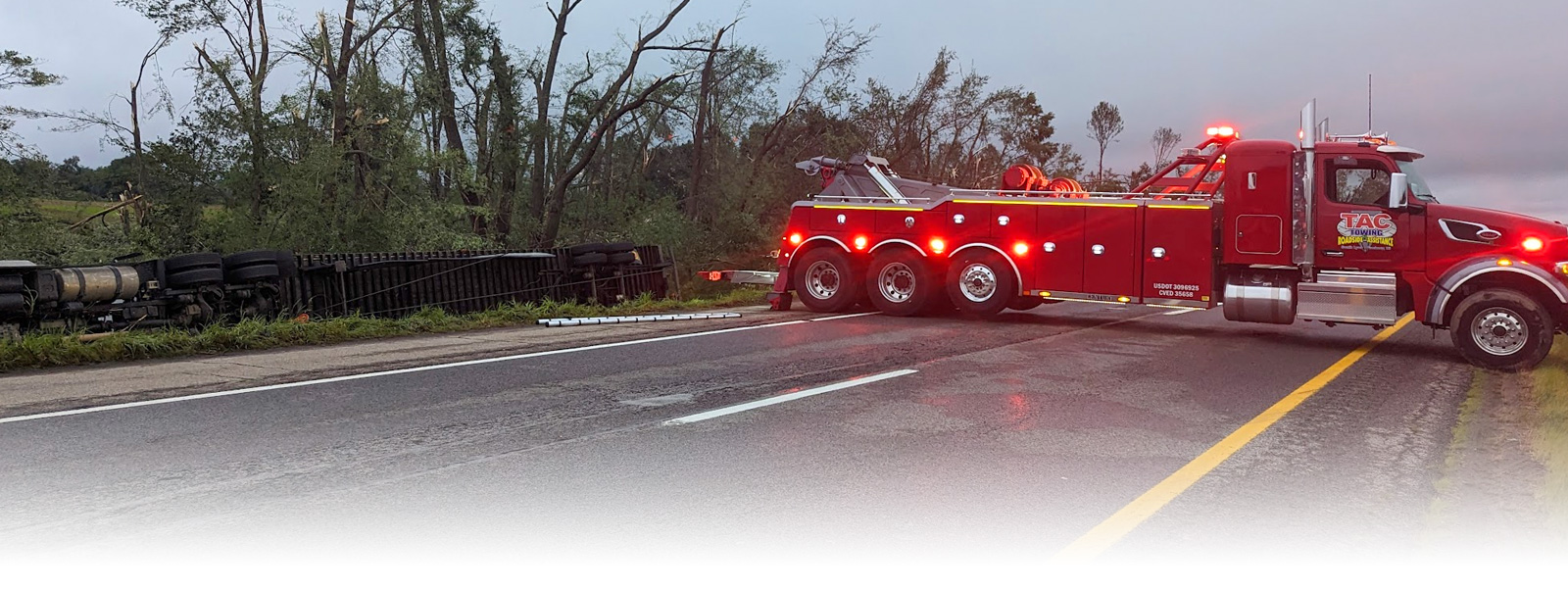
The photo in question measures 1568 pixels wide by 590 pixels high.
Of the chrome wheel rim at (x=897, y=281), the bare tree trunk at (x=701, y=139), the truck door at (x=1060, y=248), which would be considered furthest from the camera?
the bare tree trunk at (x=701, y=139)

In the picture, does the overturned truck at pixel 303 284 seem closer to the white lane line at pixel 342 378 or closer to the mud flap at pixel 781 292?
the mud flap at pixel 781 292

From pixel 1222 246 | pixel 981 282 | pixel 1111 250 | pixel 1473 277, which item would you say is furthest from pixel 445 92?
pixel 1473 277

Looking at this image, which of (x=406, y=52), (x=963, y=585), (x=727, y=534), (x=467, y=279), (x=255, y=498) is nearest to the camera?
(x=963, y=585)

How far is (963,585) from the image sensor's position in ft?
13.3

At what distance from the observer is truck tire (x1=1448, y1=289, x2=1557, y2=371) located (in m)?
10.5

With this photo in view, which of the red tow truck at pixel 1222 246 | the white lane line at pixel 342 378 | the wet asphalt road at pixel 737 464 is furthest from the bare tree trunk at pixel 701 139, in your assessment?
the wet asphalt road at pixel 737 464

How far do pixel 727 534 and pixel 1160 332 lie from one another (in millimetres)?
10541

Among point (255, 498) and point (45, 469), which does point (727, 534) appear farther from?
point (45, 469)

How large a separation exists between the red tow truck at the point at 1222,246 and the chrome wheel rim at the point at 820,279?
21mm

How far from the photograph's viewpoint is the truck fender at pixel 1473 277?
34.7 ft

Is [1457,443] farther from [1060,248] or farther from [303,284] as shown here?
[303,284]

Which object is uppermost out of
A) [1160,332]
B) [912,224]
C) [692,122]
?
[692,122]

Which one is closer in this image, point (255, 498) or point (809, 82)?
point (255, 498)

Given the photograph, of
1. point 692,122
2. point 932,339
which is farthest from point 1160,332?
point 692,122
